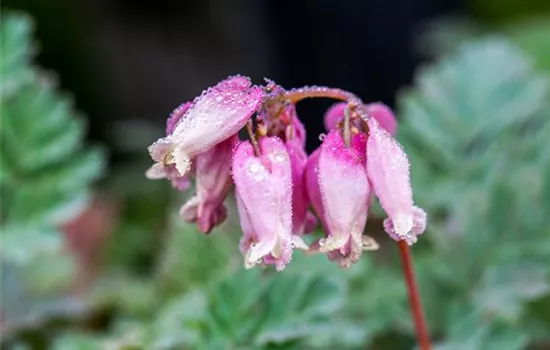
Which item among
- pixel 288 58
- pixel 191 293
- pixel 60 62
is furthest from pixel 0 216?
pixel 288 58

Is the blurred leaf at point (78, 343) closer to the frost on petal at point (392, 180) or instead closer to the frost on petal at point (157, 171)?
the frost on petal at point (157, 171)

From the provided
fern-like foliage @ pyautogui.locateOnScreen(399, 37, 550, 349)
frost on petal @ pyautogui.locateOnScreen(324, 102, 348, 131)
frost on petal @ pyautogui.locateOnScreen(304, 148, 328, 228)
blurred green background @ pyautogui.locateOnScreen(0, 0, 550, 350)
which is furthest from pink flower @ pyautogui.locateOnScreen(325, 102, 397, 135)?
fern-like foliage @ pyautogui.locateOnScreen(399, 37, 550, 349)

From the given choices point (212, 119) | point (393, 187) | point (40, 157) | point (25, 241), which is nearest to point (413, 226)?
point (393, 187)

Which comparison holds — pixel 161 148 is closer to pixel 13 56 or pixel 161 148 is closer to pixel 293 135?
pixel 293 135

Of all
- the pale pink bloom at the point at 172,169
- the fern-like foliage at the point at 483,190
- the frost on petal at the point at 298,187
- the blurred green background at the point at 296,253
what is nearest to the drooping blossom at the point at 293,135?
the frost on petal at the point at 298,187

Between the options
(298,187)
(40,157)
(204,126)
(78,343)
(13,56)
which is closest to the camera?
(204,126)

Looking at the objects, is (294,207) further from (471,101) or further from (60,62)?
(60,62)
